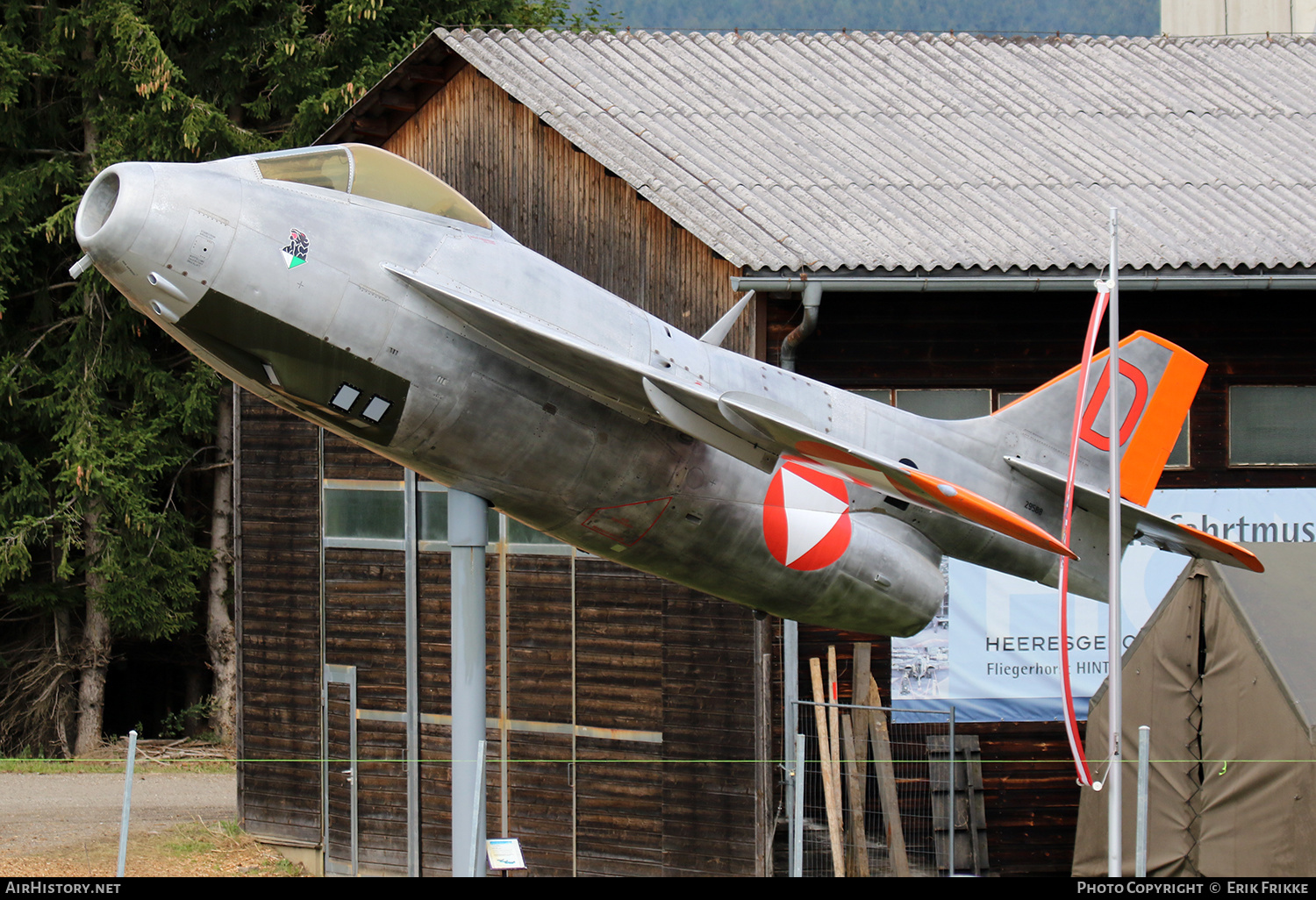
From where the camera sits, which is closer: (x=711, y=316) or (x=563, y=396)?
(x=563, y=396)

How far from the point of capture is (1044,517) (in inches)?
400

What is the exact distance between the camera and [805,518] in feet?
30.2

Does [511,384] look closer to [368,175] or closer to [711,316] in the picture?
[368,175]

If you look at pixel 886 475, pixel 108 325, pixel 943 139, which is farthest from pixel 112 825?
pixel 943 139

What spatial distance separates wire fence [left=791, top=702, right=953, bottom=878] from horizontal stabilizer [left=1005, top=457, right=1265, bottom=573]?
2.80m

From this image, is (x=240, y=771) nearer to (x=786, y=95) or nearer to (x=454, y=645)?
(x=454, y=645)

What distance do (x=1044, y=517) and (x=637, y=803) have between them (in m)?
5.00

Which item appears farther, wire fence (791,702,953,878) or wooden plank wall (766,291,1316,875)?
wooden plank wall (766,291,1316,875)

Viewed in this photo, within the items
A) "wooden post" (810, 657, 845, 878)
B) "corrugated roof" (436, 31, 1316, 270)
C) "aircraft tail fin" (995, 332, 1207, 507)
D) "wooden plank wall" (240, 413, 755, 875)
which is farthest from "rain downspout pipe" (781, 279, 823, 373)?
"wooden post" (810, 657, 845, 878)

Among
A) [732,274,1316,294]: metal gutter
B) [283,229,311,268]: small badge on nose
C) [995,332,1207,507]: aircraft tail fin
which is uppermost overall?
[732,274,1316,294]: metal gutter

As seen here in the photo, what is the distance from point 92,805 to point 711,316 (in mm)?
11665

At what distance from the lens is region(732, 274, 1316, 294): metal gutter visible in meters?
11.6

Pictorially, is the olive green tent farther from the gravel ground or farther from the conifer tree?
the conifer tree

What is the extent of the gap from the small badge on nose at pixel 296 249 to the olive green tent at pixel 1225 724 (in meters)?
7.29
